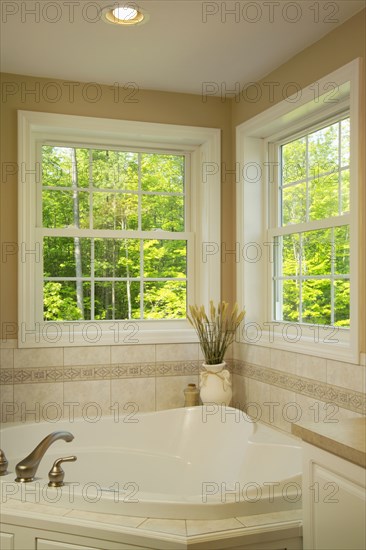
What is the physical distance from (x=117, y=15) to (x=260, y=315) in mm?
1930

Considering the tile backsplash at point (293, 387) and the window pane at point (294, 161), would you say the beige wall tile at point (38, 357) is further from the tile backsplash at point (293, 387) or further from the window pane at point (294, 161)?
the window pane at point (294, 161)

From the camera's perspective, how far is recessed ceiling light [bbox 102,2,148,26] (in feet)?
8.51

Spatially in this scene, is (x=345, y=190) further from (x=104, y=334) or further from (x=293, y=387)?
(x=104, y=334)

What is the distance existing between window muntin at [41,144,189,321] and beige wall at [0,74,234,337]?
0.91 ft

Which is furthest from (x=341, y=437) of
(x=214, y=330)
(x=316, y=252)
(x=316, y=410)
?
(x=214, y=330)

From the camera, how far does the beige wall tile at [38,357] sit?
3420mm

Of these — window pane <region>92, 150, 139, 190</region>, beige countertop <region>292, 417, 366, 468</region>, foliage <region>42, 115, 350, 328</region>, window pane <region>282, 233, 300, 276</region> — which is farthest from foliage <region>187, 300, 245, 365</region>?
beige countertop <region>292, 417, 366, 468</region>

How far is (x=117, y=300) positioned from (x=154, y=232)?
1.66 feet

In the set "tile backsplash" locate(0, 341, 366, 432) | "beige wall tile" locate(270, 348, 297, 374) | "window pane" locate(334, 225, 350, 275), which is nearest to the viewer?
"window pane" locate(334, 225, 350, 275)

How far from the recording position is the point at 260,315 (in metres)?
3.69

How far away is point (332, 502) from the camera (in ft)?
6.25

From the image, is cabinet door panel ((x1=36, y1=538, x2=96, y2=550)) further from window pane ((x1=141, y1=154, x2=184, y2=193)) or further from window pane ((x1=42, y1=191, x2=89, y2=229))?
window pane ((x1=141, y1=154, x2=184, y2=193))

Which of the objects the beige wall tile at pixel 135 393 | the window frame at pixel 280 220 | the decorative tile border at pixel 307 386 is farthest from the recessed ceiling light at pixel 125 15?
the beige wall tile at pixel 135 393

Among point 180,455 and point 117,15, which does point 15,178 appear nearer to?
point 117,15
